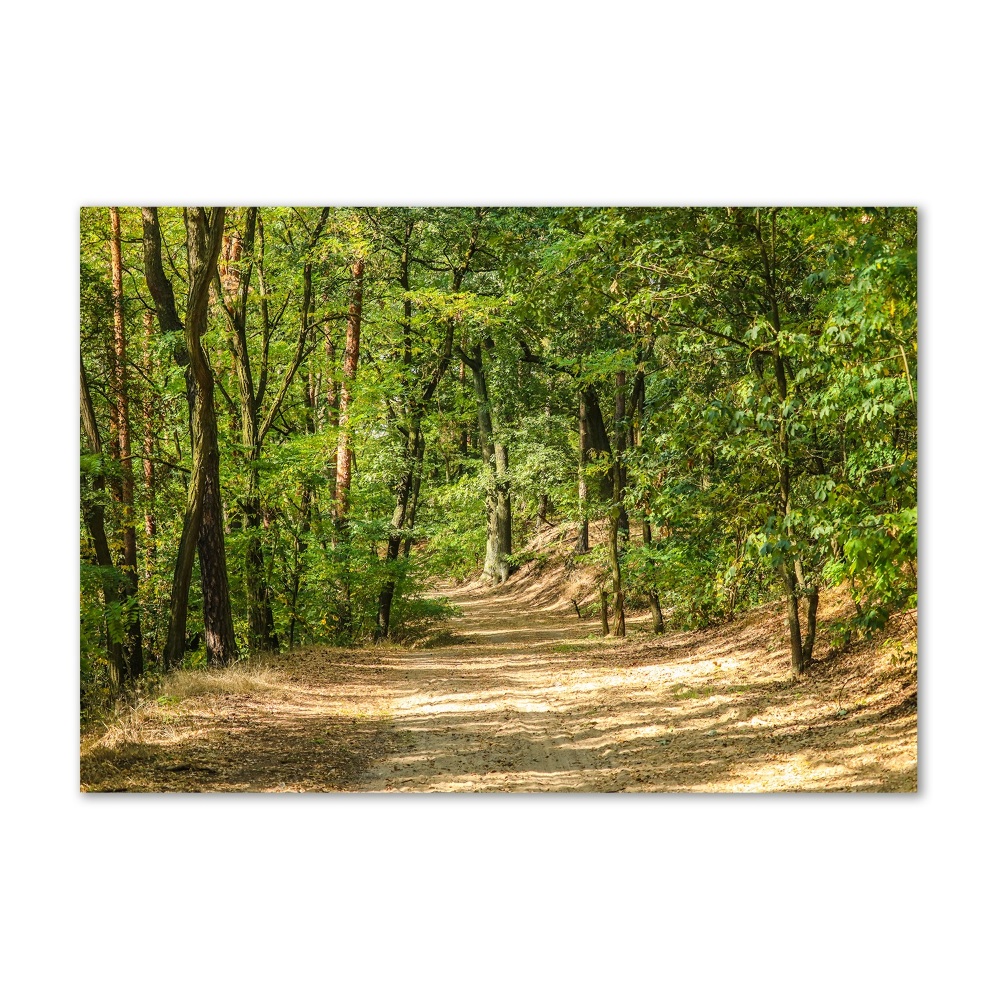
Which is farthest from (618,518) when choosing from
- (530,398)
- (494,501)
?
(494,501)

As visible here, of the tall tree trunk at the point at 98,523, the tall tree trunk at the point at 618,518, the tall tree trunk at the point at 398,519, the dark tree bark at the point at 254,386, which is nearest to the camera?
the tall tree trunk at the point at 98,523

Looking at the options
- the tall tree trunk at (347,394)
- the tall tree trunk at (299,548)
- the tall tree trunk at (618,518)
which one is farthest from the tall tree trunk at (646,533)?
the tall tree trunk at (299,548)

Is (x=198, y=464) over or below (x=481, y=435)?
below

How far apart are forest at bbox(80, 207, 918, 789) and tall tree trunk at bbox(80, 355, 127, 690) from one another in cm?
5

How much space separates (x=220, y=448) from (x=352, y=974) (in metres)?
5.74

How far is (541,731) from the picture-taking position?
6.38 meters

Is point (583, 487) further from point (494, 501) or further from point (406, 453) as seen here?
point (406, 453)

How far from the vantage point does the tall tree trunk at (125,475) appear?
7957 mm

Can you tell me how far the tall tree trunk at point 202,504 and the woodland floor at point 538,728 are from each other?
0.63 m

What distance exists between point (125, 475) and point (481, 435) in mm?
5363

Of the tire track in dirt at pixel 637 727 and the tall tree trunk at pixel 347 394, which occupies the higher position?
the tall tree trunk at pixel 347 394

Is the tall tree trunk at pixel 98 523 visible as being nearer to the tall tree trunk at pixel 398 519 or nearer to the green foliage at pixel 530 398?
the green foliage at pixel 530 398

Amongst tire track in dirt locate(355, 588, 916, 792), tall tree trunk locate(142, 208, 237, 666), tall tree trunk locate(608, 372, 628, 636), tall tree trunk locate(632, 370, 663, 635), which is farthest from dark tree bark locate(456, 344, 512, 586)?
tall tree trunk locate(142, 208, 237, 666)

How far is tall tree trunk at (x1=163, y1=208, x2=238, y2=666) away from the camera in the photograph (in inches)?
301
